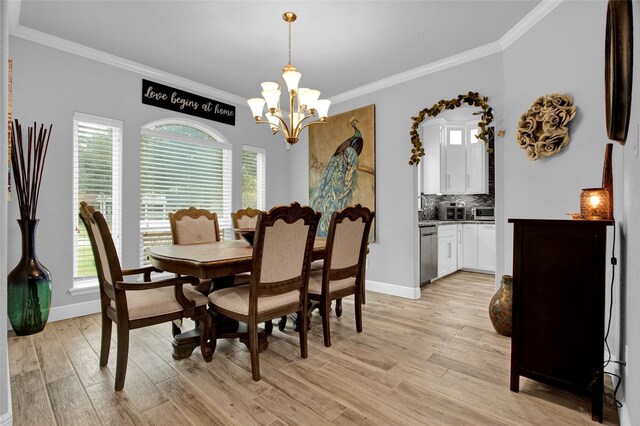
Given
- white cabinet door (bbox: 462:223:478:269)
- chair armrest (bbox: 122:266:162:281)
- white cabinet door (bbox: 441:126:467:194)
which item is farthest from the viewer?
white cabinet door (bbox: 441:126:467:194)

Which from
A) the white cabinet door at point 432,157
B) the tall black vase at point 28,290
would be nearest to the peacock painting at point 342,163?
the white cabinet door at point 432,157

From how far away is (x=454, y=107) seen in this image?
352cm

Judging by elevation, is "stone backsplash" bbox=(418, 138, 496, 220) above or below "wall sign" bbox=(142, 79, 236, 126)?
below

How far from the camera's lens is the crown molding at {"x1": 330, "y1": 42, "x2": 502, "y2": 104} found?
10.8 feet

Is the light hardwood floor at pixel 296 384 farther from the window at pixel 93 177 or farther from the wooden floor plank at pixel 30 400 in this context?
the window at pixel 93 177

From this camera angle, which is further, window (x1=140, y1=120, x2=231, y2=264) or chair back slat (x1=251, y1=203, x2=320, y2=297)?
window (x1=140, y1=120, x2=231, y2=264)

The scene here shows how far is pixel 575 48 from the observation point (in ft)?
7.84

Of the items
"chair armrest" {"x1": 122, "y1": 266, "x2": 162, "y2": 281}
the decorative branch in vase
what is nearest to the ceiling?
the decorative branch in vase

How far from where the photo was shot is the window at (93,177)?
10.7 feet

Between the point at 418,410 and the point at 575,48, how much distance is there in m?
2.79

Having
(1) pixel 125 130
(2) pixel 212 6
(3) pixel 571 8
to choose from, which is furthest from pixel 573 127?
(1) pixel 125 130

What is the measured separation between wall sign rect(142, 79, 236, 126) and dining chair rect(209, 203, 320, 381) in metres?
2.80

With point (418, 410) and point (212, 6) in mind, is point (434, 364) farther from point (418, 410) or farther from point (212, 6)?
point (212, 6)

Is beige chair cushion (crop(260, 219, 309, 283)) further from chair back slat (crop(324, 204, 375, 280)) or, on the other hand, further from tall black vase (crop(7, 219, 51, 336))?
tall black vase (crop(7, 219, 51, 336))
